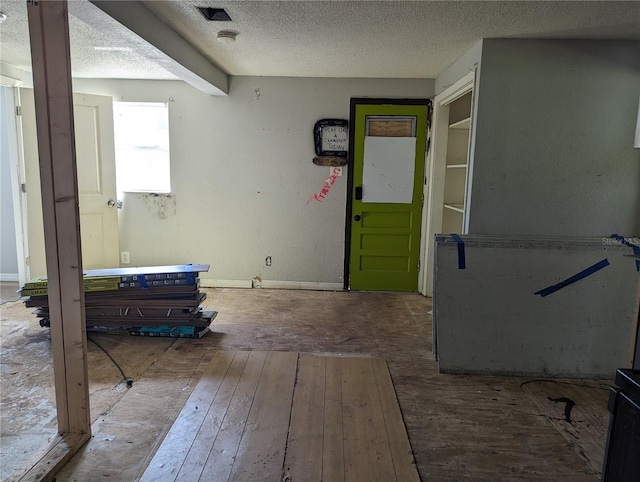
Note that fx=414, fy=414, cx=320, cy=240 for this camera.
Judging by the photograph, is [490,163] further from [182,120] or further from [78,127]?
[78,127]

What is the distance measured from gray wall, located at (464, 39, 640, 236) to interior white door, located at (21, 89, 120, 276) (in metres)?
3.77

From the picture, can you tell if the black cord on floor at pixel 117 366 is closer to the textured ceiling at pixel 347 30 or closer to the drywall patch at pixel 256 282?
the drywall patch at pixel 256 282

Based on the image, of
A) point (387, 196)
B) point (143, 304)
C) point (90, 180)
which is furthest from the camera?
point (387, 196)

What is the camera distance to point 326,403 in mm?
2428

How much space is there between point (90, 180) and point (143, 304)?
1.97m

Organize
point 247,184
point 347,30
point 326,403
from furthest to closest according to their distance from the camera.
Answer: point 247,184 < point 347,30 < point 326,403

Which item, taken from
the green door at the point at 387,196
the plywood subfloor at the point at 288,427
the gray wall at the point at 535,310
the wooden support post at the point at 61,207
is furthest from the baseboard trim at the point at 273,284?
the wooden support post at the point at 61,207

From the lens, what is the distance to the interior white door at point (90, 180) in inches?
170

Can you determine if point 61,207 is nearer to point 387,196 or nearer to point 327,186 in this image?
point 327,186

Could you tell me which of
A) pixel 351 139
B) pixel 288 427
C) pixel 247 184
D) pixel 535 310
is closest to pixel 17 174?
pixel 247 184

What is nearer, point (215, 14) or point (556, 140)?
point (215, 14)

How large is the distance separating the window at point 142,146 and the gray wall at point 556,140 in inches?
134

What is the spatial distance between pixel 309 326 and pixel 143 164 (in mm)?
2782

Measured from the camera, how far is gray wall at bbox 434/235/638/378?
2.85 metres
